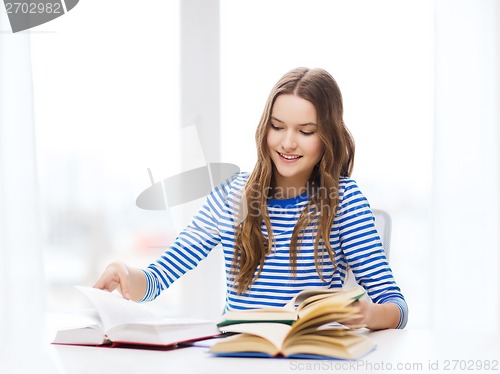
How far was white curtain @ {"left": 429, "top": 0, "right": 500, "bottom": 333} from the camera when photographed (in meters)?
2.46

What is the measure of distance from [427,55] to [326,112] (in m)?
1.18

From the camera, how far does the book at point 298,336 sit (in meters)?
1.01

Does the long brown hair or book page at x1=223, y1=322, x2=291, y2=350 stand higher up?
the long brown hair

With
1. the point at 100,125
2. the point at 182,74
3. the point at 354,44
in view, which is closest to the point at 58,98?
the point at 100,125

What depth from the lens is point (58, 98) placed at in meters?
2.65

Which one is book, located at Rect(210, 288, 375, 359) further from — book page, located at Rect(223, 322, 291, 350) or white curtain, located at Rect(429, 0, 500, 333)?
white curtain, located at Rect(429, 0, 500, 333)

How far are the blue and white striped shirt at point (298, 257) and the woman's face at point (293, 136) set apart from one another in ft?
0.37

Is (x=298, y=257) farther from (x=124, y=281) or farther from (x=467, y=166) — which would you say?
(x=467, y=166)

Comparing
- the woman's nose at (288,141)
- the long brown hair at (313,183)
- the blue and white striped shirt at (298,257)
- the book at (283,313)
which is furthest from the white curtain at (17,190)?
the book at (283,313)

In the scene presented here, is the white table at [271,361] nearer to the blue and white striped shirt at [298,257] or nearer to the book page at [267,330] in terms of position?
the book page at [267,330]

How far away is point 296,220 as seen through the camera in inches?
62.6

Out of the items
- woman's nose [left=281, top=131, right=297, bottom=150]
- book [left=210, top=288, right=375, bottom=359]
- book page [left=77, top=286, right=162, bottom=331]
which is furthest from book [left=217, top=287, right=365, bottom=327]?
woman's nose [left=281, top=131, right=297, bottom=150]

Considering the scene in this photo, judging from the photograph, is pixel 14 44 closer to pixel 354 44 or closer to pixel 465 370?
pixel 354 44

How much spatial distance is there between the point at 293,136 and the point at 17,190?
1.37 meters
